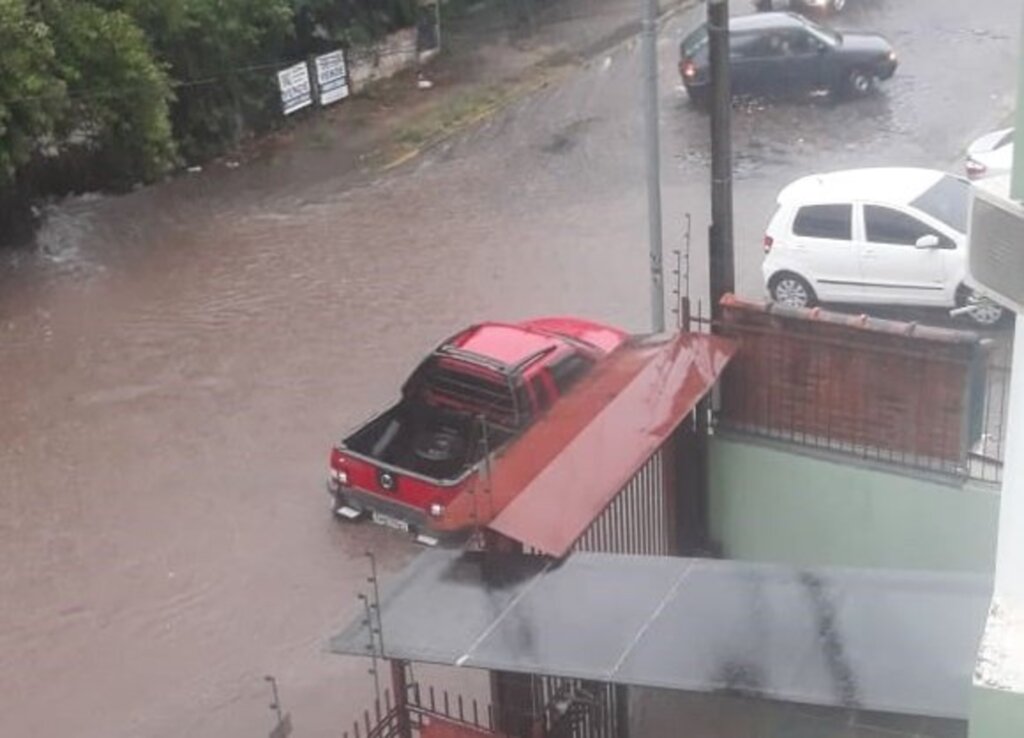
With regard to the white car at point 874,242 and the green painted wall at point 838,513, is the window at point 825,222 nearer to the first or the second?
the white car at point 874,242

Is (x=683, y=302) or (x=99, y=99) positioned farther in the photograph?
(x=99, y=99)

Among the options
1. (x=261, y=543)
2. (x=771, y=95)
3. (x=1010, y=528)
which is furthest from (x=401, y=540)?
(x=771, y=95)

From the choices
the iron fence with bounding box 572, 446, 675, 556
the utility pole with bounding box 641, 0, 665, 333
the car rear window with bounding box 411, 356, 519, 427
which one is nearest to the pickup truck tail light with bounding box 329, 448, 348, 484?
the car rear window with bounding box 411, 356, 519, 427

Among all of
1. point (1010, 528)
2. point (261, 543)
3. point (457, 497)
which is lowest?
point (261, 543)

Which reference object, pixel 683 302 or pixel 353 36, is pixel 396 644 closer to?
pixel 683 302

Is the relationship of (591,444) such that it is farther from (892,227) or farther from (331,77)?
(331,77)

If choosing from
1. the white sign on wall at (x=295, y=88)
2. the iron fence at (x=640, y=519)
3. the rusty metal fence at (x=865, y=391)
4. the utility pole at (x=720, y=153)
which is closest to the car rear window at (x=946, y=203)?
the utility pole at (x=720, y=153)

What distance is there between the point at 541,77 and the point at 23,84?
9.63 m

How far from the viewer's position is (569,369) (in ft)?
42.1

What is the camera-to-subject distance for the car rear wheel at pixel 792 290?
16047 millimetres

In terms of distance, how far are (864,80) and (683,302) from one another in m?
13.7

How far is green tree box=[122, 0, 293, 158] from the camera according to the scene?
2203 centimetres

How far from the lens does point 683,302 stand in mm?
10523

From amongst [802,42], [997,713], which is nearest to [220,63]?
[802,42]
